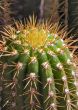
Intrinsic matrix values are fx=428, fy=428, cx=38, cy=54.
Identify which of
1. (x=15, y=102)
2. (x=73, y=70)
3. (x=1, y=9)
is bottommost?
(x=15, y=102)

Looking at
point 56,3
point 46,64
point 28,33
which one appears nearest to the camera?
point 46,64

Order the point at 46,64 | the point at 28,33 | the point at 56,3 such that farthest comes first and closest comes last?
the point at 56,3, the point at 28,33, the point at 46,64

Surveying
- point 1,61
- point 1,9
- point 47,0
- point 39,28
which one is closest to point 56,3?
point 47,0

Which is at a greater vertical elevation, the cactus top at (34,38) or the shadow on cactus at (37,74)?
the cactus top at (34,38)

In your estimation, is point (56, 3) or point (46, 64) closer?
point (46, 64)

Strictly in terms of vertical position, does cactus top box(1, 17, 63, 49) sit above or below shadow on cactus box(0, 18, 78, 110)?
above

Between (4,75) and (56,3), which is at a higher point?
(56,3)

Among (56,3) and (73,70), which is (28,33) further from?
(56,3)

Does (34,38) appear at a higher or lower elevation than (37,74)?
higher
